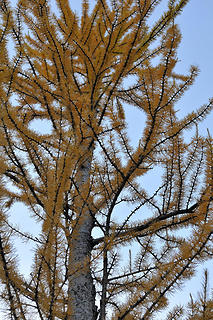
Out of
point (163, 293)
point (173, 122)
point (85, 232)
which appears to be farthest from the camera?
point (85, 232)

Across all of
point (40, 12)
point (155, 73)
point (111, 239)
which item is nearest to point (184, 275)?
point (111, 239)

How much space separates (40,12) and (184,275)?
5.86 ft

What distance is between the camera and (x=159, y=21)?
6.42ft

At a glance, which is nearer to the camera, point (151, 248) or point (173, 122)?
point (173, 122)

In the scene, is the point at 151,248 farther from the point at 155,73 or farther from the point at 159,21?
the point at 159,21

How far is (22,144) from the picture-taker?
75.4 inches

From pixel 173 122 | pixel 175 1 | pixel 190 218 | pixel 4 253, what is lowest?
pixel 4 253

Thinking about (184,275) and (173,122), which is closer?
(184,275)

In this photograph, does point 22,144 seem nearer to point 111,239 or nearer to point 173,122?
point 111,239

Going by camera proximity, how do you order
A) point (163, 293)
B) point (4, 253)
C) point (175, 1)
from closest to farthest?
point (4, 253) < point (163, 293) < point (175, 1)

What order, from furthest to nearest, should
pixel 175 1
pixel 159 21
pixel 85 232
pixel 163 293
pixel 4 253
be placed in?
pixel 85 232, pixel 159 21, pixel 175 1, pixel 163 293, pixel 4 253

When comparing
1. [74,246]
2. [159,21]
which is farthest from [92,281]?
[159,21]

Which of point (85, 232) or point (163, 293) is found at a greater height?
point (85, 232)

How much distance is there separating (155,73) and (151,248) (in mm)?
1176
